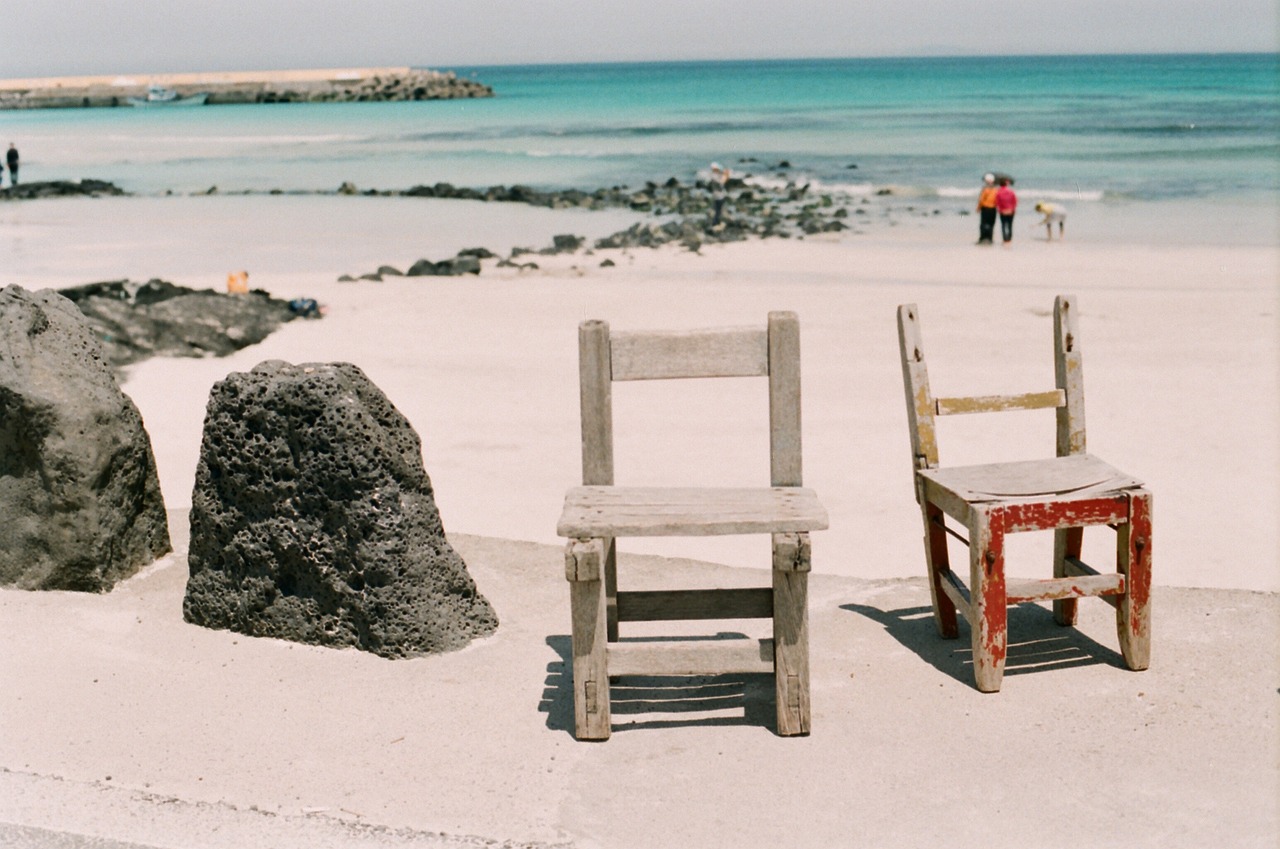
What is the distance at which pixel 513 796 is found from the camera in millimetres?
4117

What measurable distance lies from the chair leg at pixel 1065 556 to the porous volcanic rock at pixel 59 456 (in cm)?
379

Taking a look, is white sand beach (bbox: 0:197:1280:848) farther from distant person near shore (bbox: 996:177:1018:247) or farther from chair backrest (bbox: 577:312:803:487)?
distant person near shore (bbox: 996:177:1018:247)

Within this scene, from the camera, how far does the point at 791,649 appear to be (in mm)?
4453

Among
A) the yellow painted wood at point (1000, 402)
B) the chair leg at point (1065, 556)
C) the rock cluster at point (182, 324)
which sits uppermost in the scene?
the yellow painted wood at point (1000, 402)

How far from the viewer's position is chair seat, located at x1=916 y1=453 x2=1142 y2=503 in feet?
15.4

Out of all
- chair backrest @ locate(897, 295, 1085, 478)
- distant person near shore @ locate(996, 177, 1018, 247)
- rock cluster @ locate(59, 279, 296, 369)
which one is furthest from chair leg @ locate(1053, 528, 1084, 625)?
distant person near shore @ locate(996, 177, 1018, 247)

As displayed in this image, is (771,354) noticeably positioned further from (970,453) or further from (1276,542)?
(970,453)

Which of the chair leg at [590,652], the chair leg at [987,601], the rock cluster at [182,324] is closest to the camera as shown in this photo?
the chair leg at [590,652]

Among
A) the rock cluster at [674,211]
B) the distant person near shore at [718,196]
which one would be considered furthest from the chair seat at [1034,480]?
the distant person near shore at [718,196]

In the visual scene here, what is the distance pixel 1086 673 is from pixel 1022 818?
3.84 ft

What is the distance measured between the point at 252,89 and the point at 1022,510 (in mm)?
98348

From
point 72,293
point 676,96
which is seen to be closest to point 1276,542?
point 72,293

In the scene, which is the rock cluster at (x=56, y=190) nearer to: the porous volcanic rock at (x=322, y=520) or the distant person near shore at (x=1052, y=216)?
the distant person near shore at (x=1052, y=216)

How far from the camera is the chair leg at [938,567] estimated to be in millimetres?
5223
